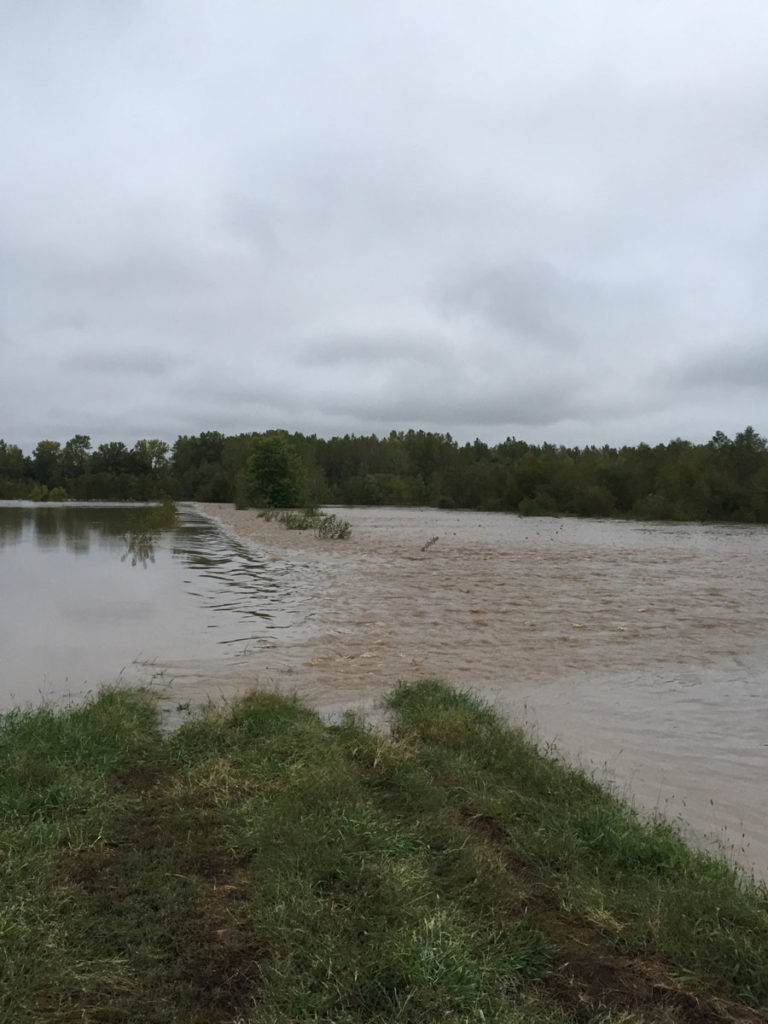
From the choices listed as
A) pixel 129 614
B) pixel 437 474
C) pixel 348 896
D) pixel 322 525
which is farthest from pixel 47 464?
pixel 348 896

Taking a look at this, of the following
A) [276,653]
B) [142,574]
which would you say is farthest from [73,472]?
[276,653]

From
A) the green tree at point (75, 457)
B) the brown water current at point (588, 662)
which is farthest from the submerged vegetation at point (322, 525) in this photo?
the green tree at point (75, 457)

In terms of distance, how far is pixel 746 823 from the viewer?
15.9ft

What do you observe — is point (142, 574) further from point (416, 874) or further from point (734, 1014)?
point (734, 1014)

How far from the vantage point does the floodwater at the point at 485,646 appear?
20.4 ft

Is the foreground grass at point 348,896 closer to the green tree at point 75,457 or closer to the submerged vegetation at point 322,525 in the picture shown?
the submerged vegetation at point 322,525

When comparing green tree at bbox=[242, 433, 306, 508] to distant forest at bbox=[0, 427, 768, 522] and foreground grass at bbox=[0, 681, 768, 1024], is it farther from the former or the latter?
foreground grass at bbox=[0, 681, 768, 1024]

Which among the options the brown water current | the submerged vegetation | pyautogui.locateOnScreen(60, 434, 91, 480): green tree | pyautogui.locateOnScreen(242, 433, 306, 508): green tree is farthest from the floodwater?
pyautogui.locateOnScreen(60, 434, 91, 480): green tree

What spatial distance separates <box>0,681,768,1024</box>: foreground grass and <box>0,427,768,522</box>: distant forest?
211ft

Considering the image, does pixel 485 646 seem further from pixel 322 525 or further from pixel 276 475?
pixel 276 475

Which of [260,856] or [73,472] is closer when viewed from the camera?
[260,856]

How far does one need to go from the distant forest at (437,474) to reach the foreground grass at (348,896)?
2529 inches

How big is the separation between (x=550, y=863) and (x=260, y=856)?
5.27 ft

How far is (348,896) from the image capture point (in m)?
3.36
